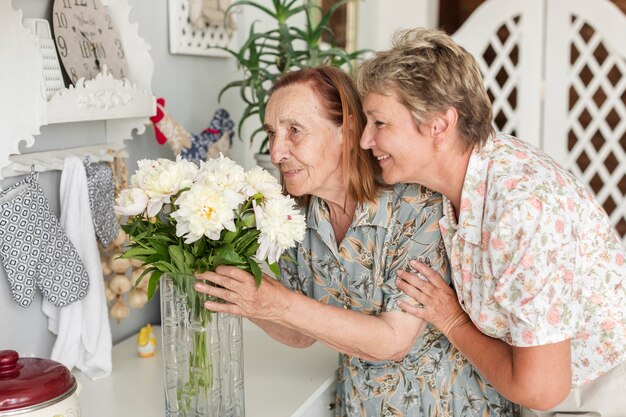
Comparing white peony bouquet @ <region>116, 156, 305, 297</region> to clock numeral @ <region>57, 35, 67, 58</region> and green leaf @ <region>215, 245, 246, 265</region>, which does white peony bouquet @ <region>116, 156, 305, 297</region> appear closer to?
green leaf @ <region>215, 245, 246, 265</region>

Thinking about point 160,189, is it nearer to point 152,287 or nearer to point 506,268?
point 152,287

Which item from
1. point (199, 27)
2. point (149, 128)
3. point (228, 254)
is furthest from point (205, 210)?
point (199, 27)

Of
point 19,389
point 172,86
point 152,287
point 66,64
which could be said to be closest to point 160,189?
point 152,287

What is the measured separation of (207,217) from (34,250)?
522mm

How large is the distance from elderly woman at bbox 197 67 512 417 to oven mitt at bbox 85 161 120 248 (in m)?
0.43

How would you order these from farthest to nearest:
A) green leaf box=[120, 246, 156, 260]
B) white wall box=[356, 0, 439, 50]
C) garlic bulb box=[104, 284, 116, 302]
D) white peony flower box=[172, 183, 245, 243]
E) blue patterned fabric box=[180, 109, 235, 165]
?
1. white wall box=[356, 0, 439, 50]
2. blue patterned fabric box=[180, 109, 235, 165]
3. garlic bulb box=[104, 284, 116, 302]
4. green leaf box=[120, 246, 156, 260]
5. white peony flower box=[172, 183, 245, 243]

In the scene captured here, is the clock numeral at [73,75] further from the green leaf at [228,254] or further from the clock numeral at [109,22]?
the green leaf at [228,254]

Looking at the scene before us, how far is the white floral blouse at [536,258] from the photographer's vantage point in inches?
51.9

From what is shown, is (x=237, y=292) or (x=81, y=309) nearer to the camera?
(x=237, y=292)

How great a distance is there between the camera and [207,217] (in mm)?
1233

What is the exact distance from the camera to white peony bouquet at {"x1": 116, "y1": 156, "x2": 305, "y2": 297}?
49.3 inches

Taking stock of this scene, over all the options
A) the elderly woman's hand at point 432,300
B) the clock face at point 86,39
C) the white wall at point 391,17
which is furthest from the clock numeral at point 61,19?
the white wall at point 391,17

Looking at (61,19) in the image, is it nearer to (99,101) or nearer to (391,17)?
(99,101)

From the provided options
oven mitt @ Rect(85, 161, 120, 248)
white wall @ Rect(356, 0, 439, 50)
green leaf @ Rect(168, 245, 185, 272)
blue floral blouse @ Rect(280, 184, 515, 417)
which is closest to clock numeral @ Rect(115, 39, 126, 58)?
oven mitt @ Rect(85, 161, 120, 248)
